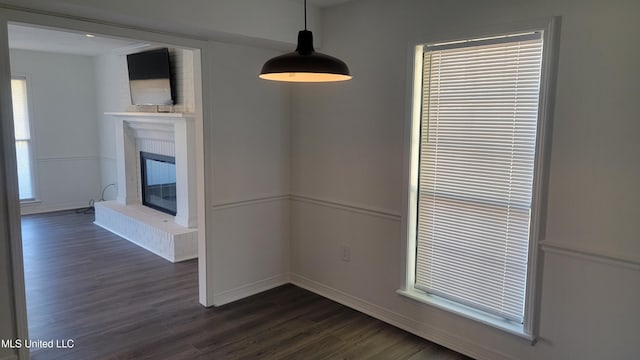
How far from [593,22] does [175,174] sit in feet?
15.1

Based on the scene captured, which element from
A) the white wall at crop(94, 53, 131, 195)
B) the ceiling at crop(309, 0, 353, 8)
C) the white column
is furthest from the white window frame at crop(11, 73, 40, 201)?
the ceiling at crop(309, 0, 353, 8)

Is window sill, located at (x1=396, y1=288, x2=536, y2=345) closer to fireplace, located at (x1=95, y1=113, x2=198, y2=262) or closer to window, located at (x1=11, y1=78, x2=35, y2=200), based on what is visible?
fireplace, located at (x1=95, y1=113, x2=198, y2=262)

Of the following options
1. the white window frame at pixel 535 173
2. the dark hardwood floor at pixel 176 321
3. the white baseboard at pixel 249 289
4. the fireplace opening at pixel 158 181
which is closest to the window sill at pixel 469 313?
the white window frame at pixel 535 173

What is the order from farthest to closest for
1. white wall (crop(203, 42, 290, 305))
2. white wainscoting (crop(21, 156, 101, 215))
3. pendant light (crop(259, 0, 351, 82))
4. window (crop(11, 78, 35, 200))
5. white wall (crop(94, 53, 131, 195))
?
1. white wainscoting (crop(21, 156, 101, 215))
2. window (crop(11, 78, 35, 200))
3. white wall (crop(94, 53, 131, 195))
4. white wall (crop(203, 42, 290, 305))
5. pendant light (crop(259, 0, 351, 82))

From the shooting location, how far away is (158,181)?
6.09 metres

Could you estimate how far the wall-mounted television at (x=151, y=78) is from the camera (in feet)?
17.4

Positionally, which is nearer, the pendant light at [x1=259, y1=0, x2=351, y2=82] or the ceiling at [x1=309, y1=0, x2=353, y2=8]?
the pendant light at [x1=259, y1=0, x2=351, y2=82]

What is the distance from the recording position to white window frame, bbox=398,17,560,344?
97.5 inches

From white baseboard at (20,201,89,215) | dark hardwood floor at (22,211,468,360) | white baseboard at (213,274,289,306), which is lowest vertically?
dark hardwood floor at (22,211,468,360)

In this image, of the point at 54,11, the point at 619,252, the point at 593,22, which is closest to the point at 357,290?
the point at 619,252

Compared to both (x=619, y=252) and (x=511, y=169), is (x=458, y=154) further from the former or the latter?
(x=619, y=252)

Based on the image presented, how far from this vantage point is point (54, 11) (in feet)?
8.72

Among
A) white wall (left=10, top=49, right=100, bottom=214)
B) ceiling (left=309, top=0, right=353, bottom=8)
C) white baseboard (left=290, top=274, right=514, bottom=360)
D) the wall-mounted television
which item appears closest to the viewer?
white baseboard (left=290, top=274, right=514, bottom=360)

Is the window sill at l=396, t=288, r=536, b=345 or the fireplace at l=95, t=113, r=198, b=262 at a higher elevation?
the fireplace at l=95, t=113, r=198, b=262
